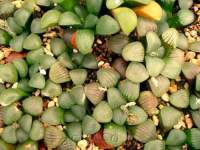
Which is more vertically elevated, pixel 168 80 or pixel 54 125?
pixel 168 80

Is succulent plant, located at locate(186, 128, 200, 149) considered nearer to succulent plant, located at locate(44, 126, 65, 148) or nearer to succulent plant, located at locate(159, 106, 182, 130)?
succulent plant, located at locate(159, 106, 182, 130)

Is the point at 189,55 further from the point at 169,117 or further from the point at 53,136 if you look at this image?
the point at 53,136

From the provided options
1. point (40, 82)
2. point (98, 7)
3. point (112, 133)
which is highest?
point (98, 7)

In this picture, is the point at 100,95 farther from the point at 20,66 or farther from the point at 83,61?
the point at 20,66

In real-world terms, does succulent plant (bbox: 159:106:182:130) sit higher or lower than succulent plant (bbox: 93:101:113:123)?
lower

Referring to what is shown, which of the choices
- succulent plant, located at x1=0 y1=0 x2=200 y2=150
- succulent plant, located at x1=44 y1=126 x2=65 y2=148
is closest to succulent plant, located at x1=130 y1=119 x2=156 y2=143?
succulent plant, located at x1=0 y1=0 x2=200 y2=150

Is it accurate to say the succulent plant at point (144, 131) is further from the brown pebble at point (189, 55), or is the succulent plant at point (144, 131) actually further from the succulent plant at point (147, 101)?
the brown pebble at point (189, 55)

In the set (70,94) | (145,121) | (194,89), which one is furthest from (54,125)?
(194,89)

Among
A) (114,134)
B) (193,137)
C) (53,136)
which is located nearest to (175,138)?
(193,137)

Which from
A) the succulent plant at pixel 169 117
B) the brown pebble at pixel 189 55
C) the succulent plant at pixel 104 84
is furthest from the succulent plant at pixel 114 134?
the brown pebble at pixel 189 55

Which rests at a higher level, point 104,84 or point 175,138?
point 104,84

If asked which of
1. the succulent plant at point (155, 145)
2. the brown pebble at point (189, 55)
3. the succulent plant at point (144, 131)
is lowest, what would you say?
the succulent plant at point (155, 145)
